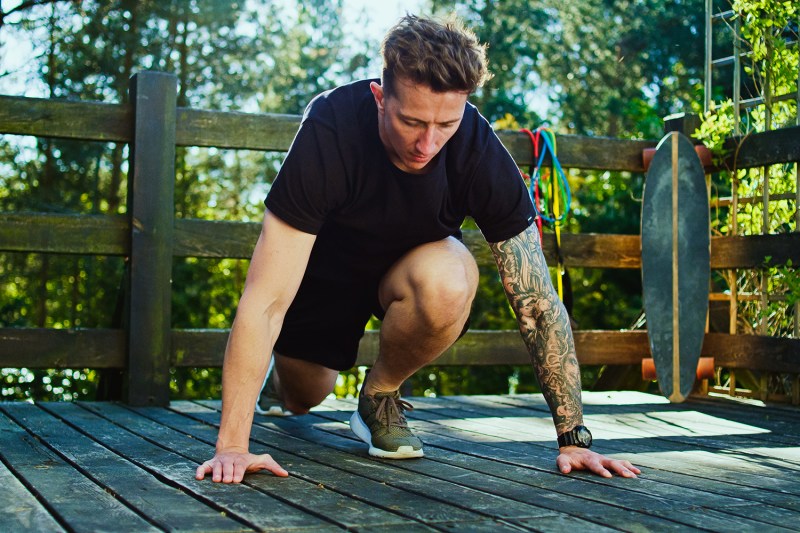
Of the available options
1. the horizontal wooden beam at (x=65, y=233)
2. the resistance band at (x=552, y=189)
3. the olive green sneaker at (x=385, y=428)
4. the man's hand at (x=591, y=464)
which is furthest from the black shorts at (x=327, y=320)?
the resistance band at (x=552, y=189)

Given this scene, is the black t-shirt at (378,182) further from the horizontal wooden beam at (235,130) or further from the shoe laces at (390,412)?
the horizontal wooden beam at (235,130)

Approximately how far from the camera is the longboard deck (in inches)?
175

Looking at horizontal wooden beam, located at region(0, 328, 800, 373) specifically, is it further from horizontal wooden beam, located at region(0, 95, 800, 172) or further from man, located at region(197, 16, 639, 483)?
man, located at region(197, 16, 639, 483)

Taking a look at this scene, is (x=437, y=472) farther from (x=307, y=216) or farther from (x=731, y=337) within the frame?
(x=731, y=337)

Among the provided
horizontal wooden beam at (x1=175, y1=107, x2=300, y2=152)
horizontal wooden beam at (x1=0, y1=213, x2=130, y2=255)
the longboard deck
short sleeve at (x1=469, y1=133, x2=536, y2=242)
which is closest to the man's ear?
short sleeve at (x1=469, y1=133, x2=536, y2=242)

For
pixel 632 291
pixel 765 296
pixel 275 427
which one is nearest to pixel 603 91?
pixel 632 291

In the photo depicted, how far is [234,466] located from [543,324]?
0.86m

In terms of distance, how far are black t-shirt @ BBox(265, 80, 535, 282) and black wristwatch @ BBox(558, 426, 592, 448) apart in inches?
20.6

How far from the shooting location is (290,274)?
2.45 metres

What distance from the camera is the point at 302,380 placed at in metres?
3.37

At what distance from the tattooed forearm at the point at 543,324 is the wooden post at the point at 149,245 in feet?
5.74

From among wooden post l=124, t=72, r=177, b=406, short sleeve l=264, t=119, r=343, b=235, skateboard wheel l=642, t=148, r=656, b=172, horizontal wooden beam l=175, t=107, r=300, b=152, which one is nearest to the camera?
short sleeve l=264, t=119, r=343, b=235

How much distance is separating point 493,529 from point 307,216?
929mm

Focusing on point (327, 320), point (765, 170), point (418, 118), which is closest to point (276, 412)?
point (327, 320)
